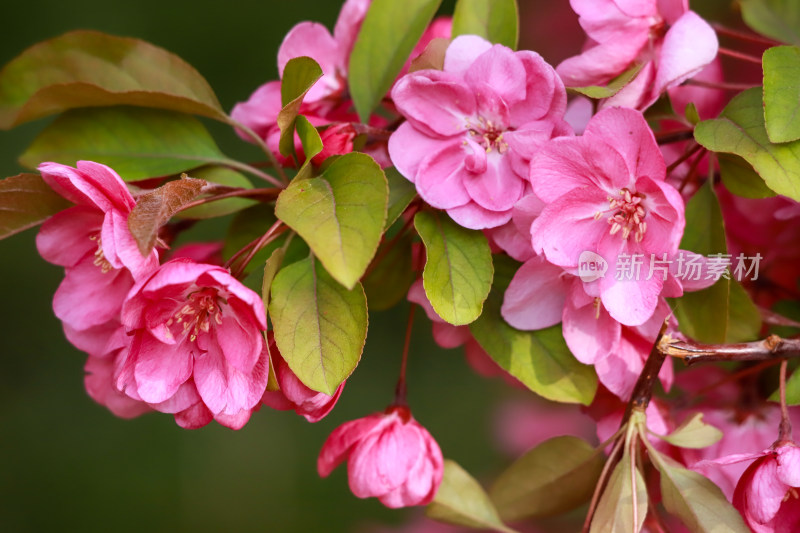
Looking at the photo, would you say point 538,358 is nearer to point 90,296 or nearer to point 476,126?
point 476,126

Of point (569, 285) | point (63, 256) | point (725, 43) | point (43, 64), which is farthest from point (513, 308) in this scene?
point (725, 43)

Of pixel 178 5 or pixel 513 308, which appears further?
pixel 178 5

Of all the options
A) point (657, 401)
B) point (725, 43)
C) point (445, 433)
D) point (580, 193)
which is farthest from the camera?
point (445, 433)

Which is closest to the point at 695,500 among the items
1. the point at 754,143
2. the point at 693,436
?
the point at 693,436

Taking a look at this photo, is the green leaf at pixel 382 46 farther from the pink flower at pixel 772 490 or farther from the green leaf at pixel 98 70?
the pink flower at pixel 772 490

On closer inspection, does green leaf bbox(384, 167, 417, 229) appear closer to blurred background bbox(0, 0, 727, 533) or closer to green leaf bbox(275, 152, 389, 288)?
green leaf bbox(275, 152, 389, 288)

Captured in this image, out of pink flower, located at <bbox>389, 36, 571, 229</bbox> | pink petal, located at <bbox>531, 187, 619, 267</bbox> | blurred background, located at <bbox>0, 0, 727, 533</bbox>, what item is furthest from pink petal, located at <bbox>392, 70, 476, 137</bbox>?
blurred background, located at <bbox>0, 0, 727, 533</bbox>

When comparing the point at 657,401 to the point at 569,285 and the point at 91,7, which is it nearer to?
the point at 569,285
